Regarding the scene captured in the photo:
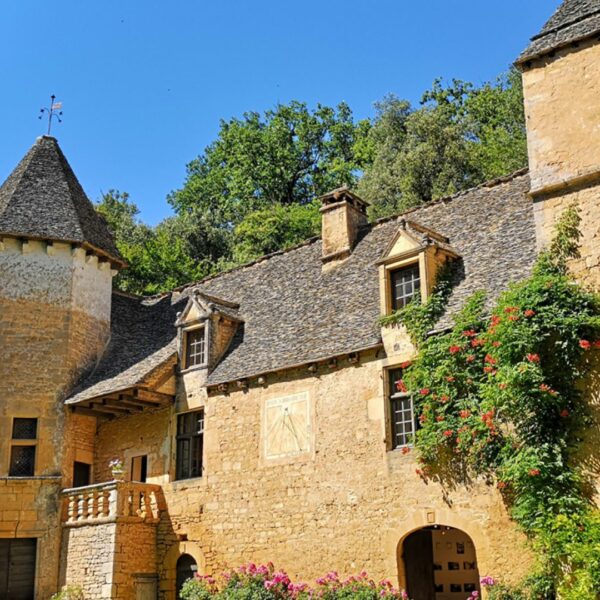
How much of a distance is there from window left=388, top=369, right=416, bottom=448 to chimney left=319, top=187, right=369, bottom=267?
4717 mm

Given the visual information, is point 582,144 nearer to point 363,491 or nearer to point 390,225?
point 390,225

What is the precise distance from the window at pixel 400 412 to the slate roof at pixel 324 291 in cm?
92

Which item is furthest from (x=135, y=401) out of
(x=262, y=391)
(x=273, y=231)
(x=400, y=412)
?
(x=273, y=231)

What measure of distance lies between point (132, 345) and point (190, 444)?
12.7 ft

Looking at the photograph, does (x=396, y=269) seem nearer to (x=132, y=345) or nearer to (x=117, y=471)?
(x=117, y=471)

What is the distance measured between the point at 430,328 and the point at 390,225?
483 centimetres

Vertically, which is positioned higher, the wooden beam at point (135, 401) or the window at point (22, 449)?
the wooden beam at point (135, 401)

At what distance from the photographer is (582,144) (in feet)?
46.2

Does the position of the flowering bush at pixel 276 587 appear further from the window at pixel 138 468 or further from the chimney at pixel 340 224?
the chimney at pixel 340 224

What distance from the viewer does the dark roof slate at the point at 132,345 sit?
61.9ft

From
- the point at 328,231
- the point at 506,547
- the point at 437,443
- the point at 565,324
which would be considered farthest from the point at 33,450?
the point at 565,324

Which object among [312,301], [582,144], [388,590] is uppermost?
[582,144]

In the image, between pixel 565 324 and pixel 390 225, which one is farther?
pixel 390 225

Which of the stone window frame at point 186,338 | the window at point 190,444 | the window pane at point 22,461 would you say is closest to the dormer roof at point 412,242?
the stone window frame at point 186,338
